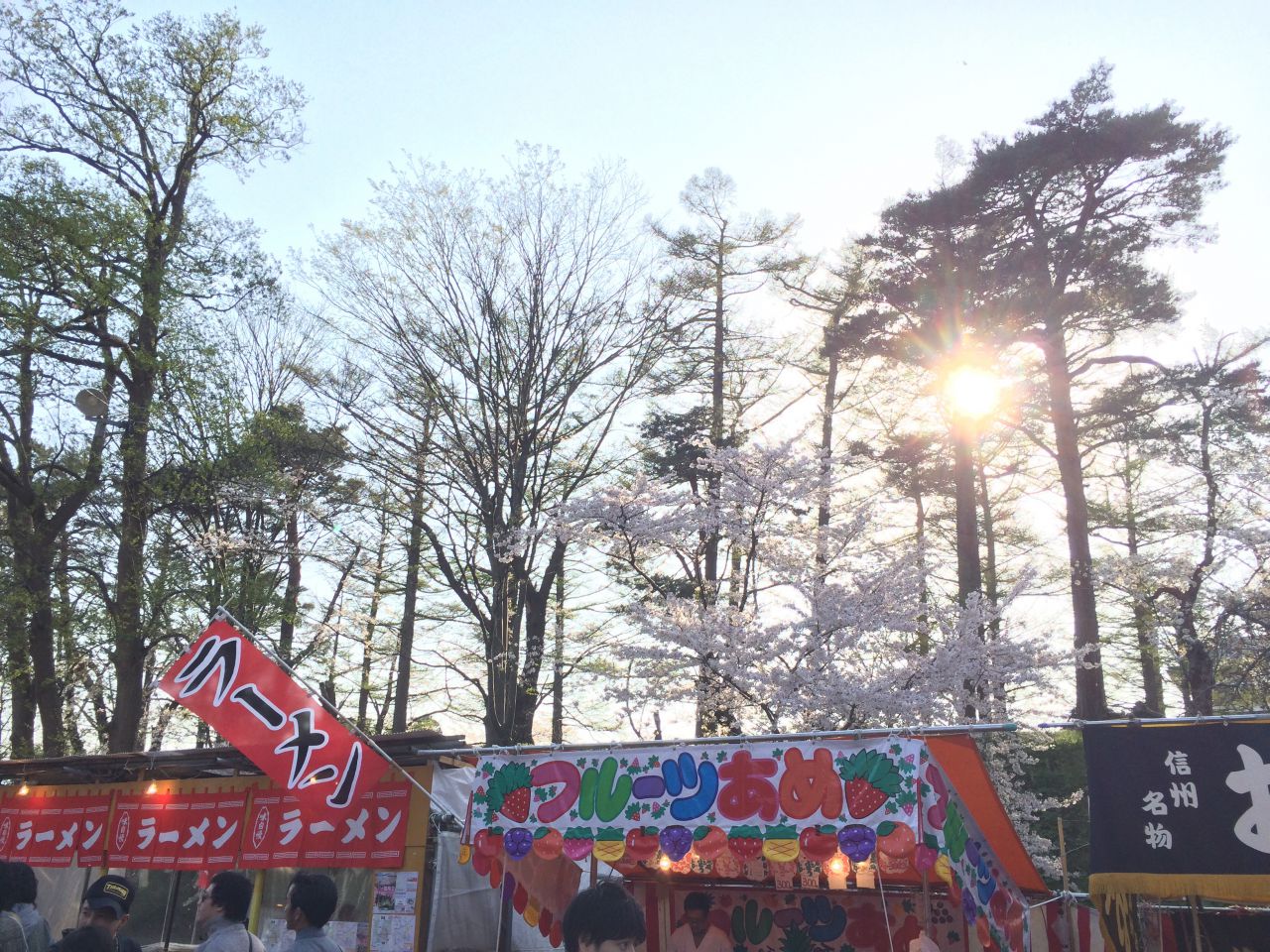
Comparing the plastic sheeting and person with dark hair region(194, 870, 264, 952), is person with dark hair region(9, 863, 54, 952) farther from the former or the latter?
the plastic sheeting

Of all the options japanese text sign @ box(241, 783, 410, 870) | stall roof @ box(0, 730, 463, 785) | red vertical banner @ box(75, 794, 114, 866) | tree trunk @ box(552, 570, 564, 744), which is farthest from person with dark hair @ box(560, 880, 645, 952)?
tree trunk @ box(552, 570, 564, 744)

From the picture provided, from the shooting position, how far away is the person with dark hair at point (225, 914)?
4.58m

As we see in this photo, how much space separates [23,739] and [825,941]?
14.5 m

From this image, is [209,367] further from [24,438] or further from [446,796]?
[446,796]

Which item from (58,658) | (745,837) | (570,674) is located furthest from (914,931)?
(58,658)

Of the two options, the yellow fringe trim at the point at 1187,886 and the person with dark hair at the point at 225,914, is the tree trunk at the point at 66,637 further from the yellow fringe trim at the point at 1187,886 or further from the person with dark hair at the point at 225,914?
the yellow fringe trim at the point at 1187,886

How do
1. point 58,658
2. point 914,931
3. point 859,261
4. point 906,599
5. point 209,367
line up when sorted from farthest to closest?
point 859,261 < point 58,658 < point 209,367 < point 906,599 < point 914,931

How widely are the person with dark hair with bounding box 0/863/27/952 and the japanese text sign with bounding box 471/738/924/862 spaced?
12.3 feet

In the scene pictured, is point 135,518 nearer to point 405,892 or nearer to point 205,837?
point 205,837

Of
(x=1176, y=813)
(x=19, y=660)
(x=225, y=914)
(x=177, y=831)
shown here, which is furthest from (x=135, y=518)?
(x=1176, y=813)

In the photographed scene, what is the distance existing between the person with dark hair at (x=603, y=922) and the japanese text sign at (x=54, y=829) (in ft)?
36.5

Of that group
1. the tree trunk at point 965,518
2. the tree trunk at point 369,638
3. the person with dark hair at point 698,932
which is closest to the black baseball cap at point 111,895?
the person with dark hair at point 698,932

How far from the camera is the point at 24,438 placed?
1577 centimetres

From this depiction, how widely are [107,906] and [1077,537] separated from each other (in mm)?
14393
